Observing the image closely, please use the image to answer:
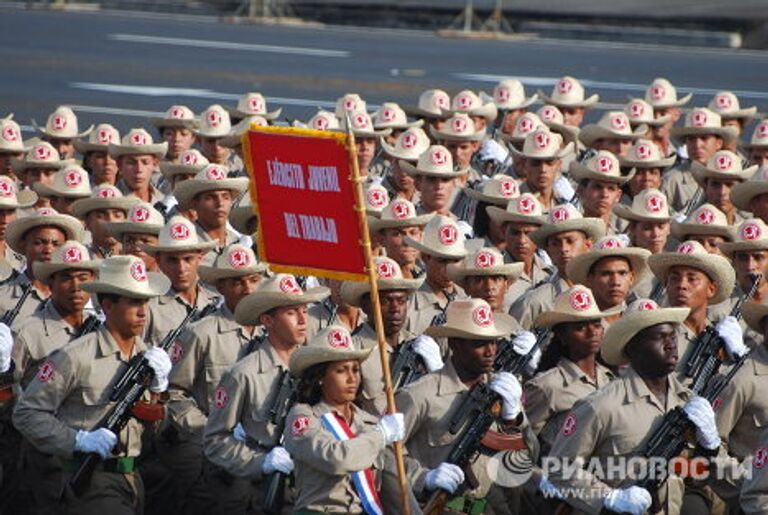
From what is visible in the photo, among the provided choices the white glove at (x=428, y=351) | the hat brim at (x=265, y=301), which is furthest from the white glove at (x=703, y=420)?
the hat brim at (x=265, y=301)

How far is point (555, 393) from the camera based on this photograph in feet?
43.1

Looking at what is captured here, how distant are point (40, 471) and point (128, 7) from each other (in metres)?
31.8

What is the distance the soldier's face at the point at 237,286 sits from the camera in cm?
1472

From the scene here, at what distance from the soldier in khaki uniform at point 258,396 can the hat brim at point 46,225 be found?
3.00 metres

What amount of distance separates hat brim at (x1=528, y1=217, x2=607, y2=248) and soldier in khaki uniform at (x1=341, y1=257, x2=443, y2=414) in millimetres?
1664

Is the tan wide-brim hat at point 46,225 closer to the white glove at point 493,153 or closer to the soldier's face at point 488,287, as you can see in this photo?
the soldier's face at point 488,287

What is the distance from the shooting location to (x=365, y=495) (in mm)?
11836

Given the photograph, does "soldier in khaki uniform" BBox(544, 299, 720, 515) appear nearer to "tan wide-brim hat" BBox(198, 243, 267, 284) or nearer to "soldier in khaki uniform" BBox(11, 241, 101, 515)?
"tan wide-brim hat" BBox(198, 243, 267, 284)

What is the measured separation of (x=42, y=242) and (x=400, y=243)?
2539 millimetres

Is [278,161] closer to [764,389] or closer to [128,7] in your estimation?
[764,389]

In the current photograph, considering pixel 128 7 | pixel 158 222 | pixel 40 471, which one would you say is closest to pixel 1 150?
pixel 158 222

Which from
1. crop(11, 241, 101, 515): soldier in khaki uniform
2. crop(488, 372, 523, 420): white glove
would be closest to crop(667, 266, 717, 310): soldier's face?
crop(488, 372, 523, 420): white glove

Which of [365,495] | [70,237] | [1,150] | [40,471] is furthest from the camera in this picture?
[1,150]

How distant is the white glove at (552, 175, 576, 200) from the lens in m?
20.1
